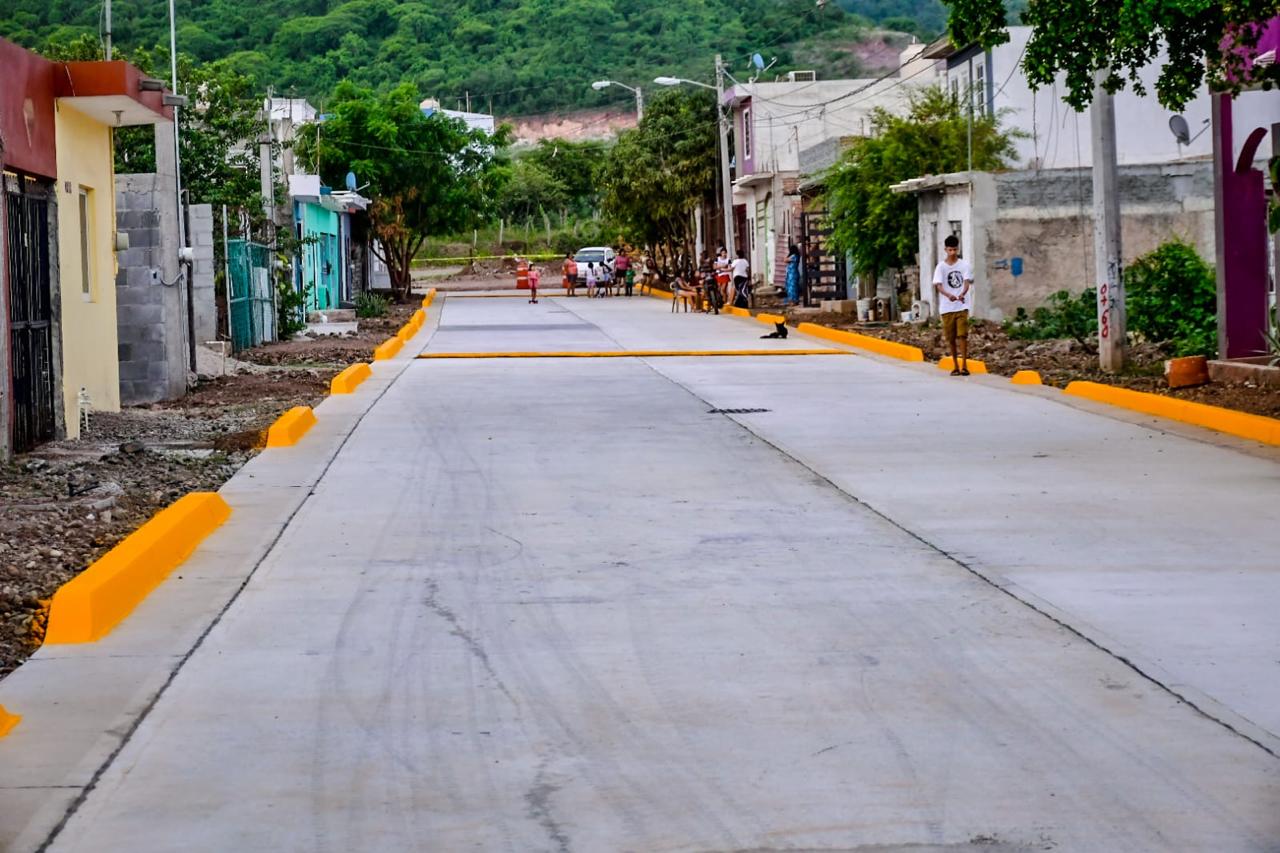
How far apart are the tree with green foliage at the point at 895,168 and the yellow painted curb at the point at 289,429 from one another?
73.0 feet

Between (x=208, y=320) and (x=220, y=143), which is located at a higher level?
(x=220, y=143)

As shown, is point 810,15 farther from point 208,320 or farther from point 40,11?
point 208,320

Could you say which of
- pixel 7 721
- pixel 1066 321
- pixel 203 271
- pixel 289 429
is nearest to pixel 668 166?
pixel 1066 321

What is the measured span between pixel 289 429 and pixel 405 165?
51.3 metres

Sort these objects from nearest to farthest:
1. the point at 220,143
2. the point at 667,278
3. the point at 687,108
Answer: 1. the point at 220,143
2. the point at 687,108
3. the point at 667,278

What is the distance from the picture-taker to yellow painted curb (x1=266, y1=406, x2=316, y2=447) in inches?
663

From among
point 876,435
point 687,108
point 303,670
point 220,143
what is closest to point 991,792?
point 303,670

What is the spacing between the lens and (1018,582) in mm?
9375

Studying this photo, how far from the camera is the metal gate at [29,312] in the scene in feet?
51.9

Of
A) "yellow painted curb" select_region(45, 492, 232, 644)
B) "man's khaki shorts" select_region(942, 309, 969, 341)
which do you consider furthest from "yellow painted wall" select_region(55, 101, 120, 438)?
"man's khaki shorts" select_region(942, 309, 969, 341)

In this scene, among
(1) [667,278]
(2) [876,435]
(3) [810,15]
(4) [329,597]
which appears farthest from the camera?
(3) [810,15]

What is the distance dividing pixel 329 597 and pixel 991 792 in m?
4.36

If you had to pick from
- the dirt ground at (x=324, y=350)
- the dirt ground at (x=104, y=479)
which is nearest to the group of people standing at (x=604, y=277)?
the dirt ground at (x=324, y=350)

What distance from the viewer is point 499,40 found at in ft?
406
